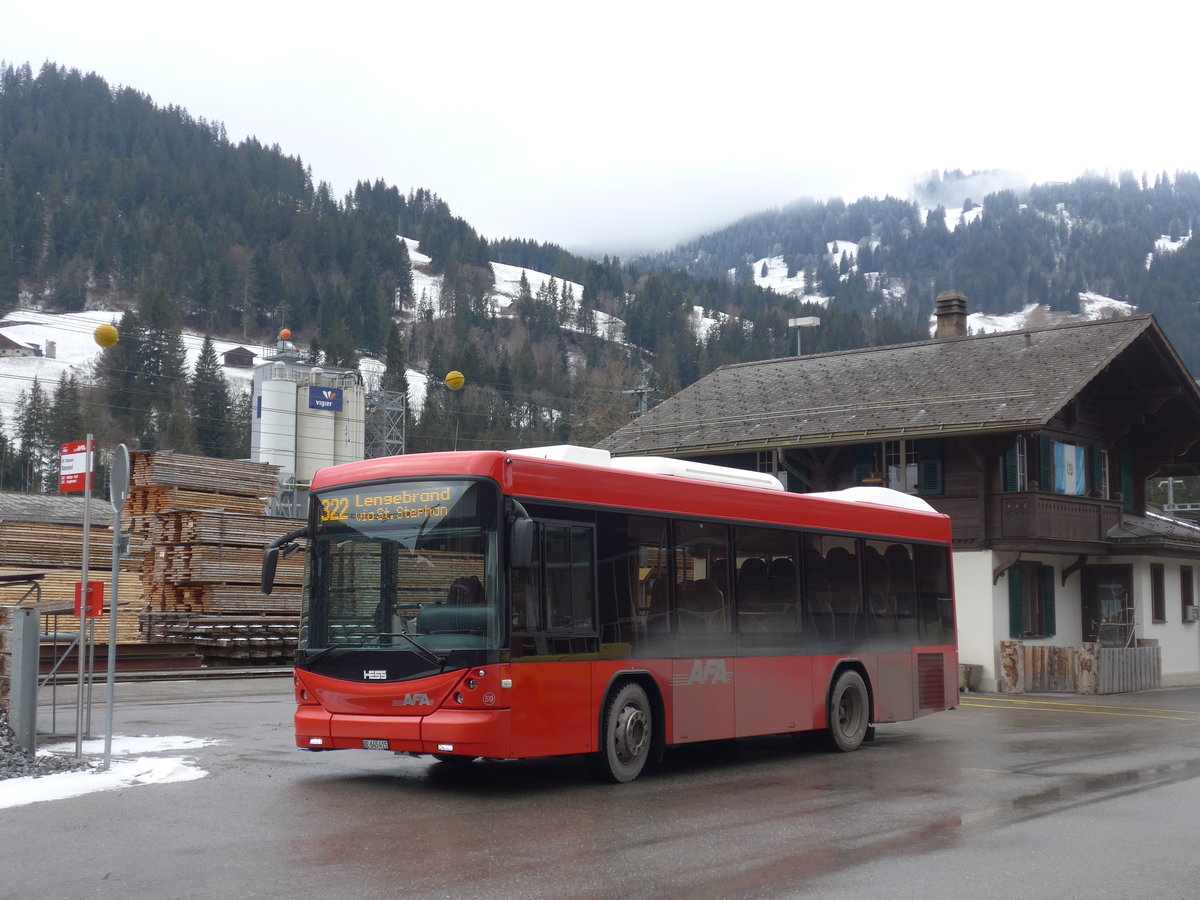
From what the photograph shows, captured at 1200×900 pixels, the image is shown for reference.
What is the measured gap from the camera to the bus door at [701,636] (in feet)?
41.3

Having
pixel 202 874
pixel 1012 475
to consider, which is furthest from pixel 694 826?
pixel 1012 475

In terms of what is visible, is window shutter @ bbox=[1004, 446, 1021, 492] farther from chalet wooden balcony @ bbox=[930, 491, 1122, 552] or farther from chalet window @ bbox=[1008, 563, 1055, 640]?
chalet window @ bbox=[1008, 563, 1055, 640]

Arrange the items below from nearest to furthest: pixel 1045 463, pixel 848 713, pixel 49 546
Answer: pixel 848 713 → pixel 1045 463 → pixel 49 546

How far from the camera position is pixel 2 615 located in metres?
13.1

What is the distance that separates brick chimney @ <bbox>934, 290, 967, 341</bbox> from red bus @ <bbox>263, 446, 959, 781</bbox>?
26.8 m

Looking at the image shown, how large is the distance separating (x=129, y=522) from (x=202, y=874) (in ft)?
77.2

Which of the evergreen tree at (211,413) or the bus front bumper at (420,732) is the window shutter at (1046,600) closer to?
the bus front bumper at (420,732)

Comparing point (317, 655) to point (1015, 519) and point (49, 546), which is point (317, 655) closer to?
point (1015, 519)

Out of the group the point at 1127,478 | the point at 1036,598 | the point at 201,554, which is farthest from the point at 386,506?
the point at 1127,478

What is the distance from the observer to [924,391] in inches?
1315

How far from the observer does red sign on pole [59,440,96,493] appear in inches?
500

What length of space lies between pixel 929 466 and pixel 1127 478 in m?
8.04

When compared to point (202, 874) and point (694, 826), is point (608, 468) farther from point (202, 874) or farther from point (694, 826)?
point (202, 874)

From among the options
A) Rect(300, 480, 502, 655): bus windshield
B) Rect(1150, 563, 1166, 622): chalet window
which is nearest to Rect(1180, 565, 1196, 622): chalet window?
Rect(1150, 563, 1166, 622): chalet window
